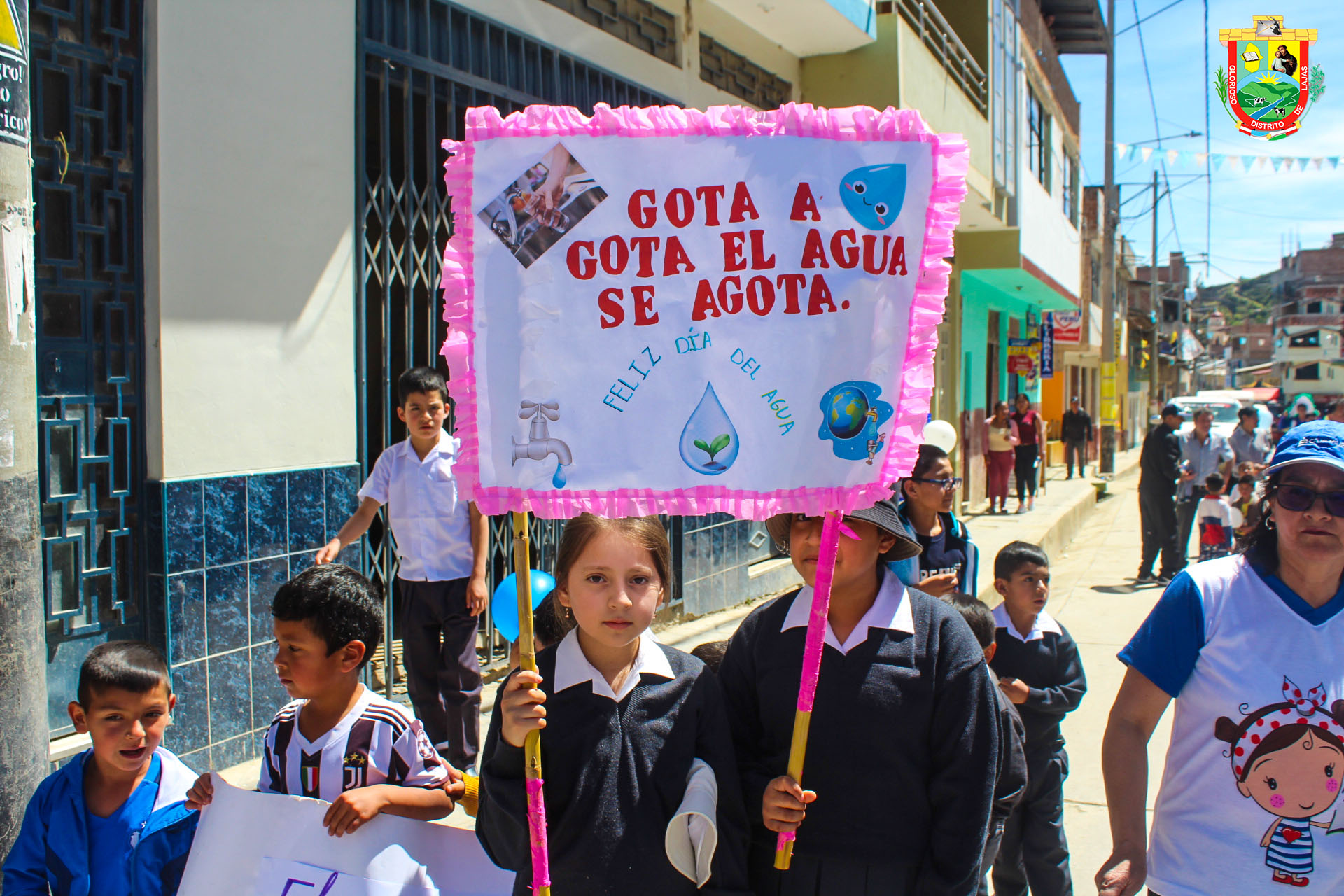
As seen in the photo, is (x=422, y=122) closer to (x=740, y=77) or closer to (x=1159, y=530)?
(x=740, y=77)

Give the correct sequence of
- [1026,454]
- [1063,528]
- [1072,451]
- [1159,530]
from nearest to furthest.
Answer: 1. [1159,530]
2. [1063,528]
3. [1026,454]
4. [1072,451]

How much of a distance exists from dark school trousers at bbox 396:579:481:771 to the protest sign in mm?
2165

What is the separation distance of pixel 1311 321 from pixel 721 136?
89.5m

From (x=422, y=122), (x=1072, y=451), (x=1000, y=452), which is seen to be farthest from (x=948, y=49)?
(x=1072, y=451)

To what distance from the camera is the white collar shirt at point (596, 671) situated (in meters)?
2.09

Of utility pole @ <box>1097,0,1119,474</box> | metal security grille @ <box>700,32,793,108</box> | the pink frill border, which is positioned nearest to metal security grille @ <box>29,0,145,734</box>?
the pink frill border

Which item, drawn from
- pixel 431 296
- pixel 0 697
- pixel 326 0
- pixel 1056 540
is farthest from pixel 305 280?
pixel 1056 540

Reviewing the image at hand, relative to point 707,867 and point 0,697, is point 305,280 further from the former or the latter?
point 707,867

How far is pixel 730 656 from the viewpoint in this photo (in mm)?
2342

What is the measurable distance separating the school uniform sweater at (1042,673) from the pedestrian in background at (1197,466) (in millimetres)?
7610

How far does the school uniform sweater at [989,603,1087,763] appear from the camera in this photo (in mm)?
3342

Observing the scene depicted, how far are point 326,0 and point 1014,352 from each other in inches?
726

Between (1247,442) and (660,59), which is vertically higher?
(660,59)

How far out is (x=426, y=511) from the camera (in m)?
4.41
